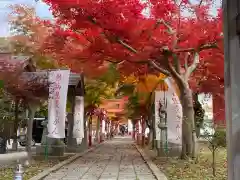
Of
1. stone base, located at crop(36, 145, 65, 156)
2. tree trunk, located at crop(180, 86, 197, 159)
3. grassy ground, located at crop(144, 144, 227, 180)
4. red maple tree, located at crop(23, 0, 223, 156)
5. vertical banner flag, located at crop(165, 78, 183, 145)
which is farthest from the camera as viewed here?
stone base, located at crop(36, 145, 65, 156)

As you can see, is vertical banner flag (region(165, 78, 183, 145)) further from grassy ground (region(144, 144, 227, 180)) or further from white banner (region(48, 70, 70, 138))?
white banner (region(48, 70, 70, 138))

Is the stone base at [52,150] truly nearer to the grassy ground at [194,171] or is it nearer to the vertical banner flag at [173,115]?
the vertical banner flag at [173,115]

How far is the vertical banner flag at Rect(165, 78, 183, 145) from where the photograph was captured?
17.5m

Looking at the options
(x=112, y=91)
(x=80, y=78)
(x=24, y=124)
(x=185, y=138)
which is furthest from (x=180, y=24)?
(x=24, y=124)

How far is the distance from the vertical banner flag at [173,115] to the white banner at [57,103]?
5096 mm

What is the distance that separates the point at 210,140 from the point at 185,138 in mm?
4478

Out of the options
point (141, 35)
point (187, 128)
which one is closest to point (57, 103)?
point (141, 35)

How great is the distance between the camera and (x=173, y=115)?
17469 mm

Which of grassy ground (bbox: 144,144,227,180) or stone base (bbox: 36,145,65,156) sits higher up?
stone base (bbox: 36,145,65,156)

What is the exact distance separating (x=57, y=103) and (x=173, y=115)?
5459 millimetres

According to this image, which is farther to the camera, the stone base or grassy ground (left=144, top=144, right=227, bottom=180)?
the stone base

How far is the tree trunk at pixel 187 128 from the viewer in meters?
16.2

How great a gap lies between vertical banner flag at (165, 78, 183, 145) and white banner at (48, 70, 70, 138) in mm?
5096

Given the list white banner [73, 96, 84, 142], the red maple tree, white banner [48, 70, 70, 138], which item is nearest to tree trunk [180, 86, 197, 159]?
the red maple tree
